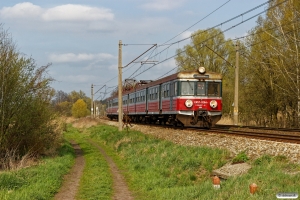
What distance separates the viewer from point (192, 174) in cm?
1211

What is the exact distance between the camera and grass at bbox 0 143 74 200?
33.5ft

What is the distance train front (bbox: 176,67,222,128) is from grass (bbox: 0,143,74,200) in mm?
8528

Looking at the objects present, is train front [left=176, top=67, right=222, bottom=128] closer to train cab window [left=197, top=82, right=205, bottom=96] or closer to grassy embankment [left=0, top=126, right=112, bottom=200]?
train cab window [left=197, top=82, right=205, bottom=96]

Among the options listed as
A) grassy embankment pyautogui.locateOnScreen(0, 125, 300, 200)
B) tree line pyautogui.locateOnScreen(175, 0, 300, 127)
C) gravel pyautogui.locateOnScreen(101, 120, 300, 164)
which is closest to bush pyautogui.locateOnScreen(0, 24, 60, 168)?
grassy embankment pyautogui.locateOnScreen(0, 125, 300, 200)

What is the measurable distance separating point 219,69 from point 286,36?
19.9 meters

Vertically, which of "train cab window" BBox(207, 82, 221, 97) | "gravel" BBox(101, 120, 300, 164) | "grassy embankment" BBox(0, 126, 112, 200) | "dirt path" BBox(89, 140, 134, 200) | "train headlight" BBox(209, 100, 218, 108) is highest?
"train cab window" BBox(207, 82, 221, 97)

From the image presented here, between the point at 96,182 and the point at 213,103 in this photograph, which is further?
the point at 213,103

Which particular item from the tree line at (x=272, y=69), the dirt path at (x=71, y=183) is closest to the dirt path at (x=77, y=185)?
the dirt path at (x=71, y=183)

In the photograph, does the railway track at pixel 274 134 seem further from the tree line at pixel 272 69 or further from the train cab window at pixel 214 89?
the tree line at pixel 272 69

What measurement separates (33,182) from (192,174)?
163 inches

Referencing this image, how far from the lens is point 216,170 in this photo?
1144 centimetres

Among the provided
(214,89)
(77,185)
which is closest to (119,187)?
(77,185)

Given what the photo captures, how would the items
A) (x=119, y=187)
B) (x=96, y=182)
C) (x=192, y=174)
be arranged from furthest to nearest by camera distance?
(x=96, y=182) < (x=119, y=187) < (x=192, y=174)

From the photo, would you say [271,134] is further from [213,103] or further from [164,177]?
[164,177]
